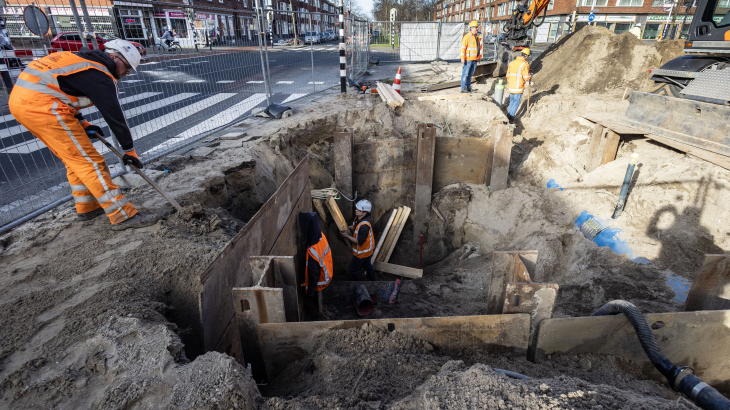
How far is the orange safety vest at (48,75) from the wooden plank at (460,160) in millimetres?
5639

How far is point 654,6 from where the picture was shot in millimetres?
33719

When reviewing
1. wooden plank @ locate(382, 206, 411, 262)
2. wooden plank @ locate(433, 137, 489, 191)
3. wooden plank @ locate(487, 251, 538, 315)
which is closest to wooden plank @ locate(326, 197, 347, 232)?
wooden plank @ locate(382, 206, 411, 262)

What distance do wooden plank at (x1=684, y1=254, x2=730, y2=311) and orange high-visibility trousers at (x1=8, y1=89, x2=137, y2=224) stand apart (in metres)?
5.44

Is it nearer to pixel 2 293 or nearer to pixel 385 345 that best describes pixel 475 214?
pixel 385 345

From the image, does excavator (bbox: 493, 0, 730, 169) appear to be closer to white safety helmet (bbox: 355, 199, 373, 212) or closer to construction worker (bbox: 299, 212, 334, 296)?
white safety helmet (bbox: 355, 199, 373, 212)

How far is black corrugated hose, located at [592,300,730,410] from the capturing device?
2191 millimetres

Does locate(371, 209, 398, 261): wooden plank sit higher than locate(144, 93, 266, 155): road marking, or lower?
lower

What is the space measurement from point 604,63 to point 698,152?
7.00 metres

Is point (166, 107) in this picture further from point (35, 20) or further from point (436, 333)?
point (436, 333)

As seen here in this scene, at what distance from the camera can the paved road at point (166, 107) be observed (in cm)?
537

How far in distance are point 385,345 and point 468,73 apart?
9.65 m

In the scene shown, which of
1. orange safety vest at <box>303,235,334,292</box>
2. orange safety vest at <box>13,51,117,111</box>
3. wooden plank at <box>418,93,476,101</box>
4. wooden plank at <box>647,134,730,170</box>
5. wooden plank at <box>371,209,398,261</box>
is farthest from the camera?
wooden plank at <box>418,93,476,101</box>

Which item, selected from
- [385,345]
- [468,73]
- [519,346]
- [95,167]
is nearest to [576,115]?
[468,73]

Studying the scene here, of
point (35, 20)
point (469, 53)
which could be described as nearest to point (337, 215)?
point (35, 20)
